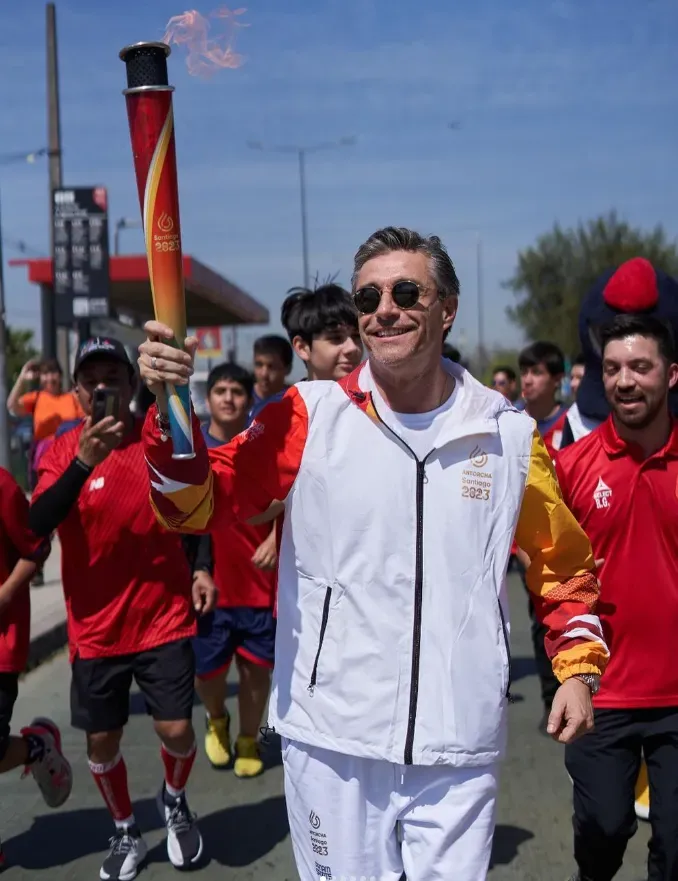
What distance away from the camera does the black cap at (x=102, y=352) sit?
14.1ft

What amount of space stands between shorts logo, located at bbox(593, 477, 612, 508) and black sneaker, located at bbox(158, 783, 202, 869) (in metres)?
2.09

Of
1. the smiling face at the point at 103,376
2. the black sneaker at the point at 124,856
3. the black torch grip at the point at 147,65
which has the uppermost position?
the black torch grip at the point at 147,65

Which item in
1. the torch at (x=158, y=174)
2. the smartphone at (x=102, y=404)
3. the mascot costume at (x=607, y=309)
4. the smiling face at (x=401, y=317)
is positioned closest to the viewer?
the torch at (x=158, y=174)

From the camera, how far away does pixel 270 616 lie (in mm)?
5852

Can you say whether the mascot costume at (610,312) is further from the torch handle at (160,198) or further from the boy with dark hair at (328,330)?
the torch handle at (160,198)

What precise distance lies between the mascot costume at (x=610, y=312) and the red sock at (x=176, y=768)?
5.93 ft

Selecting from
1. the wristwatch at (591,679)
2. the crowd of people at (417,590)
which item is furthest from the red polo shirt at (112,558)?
the wristwatch at (591,679)

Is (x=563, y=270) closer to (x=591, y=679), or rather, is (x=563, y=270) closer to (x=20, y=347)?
(x=20, y=347)

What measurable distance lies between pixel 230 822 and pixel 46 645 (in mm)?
3668

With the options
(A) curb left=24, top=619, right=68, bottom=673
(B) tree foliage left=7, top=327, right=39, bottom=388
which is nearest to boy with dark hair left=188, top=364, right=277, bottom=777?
(A) curb left=24, top=619, right=68, bottom=673

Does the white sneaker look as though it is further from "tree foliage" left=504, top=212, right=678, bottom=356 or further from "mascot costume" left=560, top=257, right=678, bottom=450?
"tree foliage" left=504, top=212, right=678, bottom=356

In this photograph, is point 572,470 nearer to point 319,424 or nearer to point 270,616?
point 319,424

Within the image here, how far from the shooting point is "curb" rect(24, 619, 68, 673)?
800cm

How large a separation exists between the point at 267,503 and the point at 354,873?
3.02 ft
